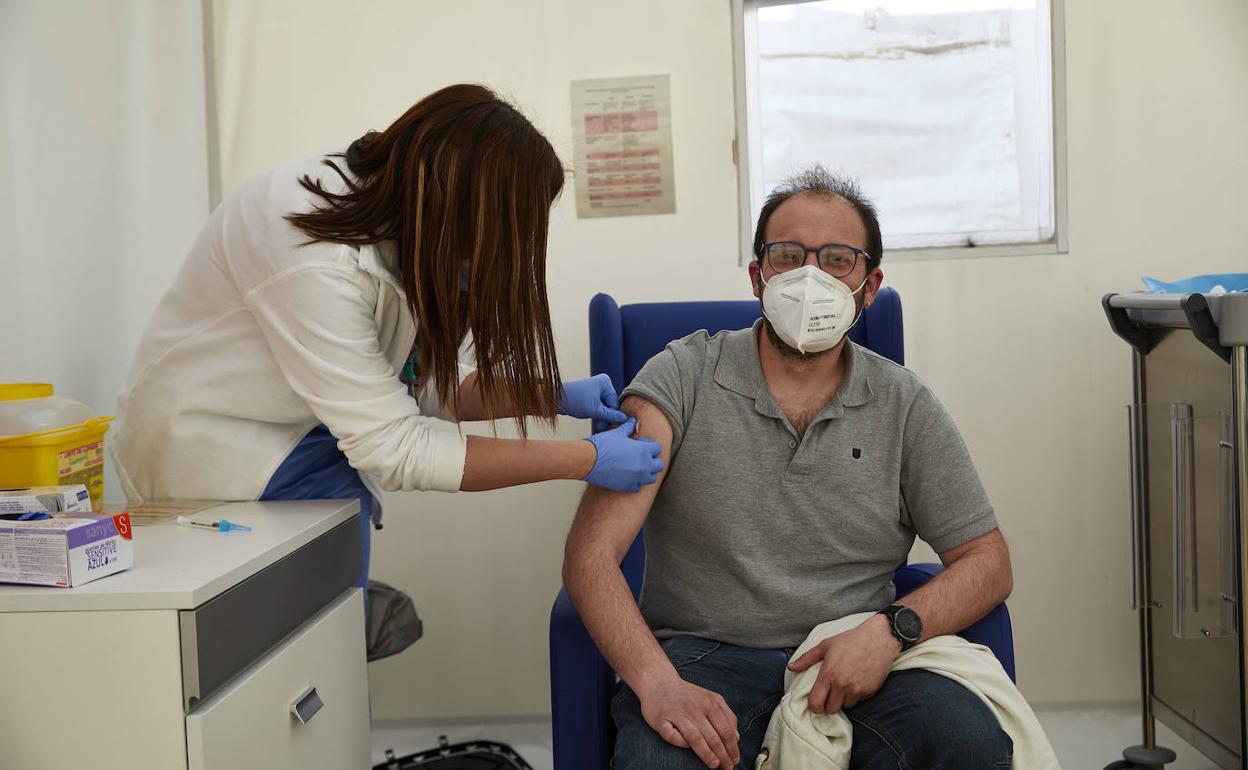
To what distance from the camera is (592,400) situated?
63.7 inches

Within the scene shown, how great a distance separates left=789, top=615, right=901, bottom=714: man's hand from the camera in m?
1.36

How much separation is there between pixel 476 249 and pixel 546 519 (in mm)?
1298

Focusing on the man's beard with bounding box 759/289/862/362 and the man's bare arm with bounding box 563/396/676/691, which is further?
the man's beard with bounding box 759/289/862/362

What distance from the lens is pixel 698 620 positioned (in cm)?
156

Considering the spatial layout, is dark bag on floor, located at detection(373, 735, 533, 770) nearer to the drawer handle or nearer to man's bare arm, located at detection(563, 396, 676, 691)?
man's bare arm, located at detection(563, 396, 676, 691)

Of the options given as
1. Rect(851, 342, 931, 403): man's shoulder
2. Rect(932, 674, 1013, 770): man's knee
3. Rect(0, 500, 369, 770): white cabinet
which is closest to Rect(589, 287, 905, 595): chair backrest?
Rect(851, 342, 931, 403): man's shoulder

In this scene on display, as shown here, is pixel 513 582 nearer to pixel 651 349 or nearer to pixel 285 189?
pixel 651 349

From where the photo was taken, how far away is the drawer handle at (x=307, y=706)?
1212 mm

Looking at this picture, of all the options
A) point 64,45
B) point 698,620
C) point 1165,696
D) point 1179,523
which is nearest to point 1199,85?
point 1179,523

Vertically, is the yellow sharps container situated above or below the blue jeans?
→ above

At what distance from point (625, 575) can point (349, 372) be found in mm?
738

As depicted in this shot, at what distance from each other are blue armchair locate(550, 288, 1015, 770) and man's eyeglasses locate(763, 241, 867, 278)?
25 centimetres

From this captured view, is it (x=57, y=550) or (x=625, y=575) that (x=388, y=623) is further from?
(x=57, y=550)

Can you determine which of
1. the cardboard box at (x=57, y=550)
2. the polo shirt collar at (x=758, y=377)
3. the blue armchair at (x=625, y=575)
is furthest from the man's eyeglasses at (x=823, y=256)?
the cardboard box at (x=57, y=550)
